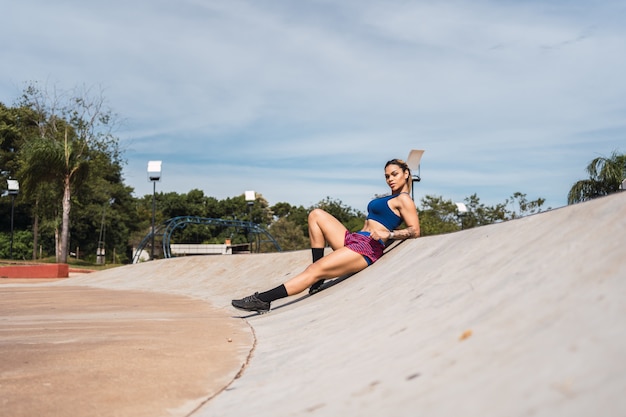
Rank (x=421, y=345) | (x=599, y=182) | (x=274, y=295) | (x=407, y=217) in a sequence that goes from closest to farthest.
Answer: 1. (x=421, y=345)
2. (x=274, y=295)
3. (x=407, y=217)
4. (x=599, y=182)

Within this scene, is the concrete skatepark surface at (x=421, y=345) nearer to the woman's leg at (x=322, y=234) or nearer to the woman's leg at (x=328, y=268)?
the woman's leg at (x=328, y=268)

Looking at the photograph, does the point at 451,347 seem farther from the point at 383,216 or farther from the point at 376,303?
the point at 383,216

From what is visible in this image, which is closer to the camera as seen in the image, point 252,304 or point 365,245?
point 252,304

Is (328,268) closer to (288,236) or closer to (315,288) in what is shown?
(315,288)

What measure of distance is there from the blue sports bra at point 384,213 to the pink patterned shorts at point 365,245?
22 centimetres

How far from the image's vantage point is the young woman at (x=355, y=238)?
550 centimetres

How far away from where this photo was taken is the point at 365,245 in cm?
589

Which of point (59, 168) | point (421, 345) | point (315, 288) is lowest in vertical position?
point (315, 288)

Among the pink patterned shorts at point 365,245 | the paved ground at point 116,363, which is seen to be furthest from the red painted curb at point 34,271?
the pink patterned shorts at point 365,245

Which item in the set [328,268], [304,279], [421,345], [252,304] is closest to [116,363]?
[421,345]

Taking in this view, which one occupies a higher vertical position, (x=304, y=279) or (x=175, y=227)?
(x=175, y=227)

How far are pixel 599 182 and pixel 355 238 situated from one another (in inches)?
632

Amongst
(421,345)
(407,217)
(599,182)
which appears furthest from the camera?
(599,182)

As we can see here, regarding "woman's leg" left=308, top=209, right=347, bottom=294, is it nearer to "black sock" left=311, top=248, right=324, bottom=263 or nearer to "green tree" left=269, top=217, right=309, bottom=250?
"black sock" left=311, top=248, right=324, bottom=263
